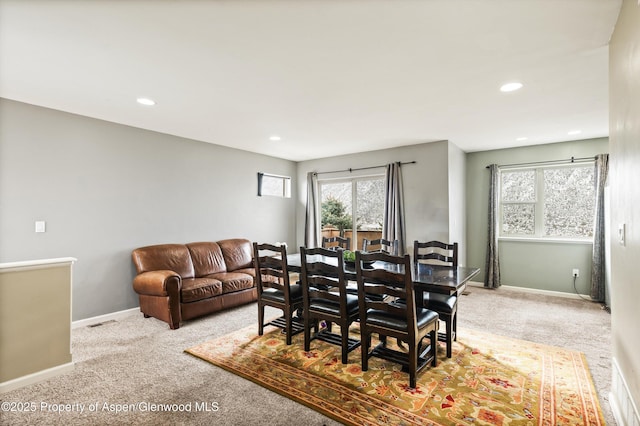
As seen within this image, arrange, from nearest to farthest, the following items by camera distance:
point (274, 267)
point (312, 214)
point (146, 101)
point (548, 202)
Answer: point (274, 267) < point (146, 101) < point (548, 202) < point (312, 214)

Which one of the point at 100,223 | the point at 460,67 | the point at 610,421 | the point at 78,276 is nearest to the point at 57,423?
the point at 78,276

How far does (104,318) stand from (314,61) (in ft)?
12.8

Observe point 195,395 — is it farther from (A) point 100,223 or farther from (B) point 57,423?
(A) point 100,223

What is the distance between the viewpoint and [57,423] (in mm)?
2004

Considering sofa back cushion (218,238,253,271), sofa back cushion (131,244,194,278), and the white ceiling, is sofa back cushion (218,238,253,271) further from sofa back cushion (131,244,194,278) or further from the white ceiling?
the white ceiling

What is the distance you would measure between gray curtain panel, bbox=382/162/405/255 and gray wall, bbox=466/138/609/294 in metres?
1.48

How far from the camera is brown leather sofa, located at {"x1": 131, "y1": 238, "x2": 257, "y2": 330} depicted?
12.2 ft

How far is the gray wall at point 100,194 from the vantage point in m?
3.37

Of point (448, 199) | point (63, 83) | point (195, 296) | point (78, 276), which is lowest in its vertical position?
point (195, 296)

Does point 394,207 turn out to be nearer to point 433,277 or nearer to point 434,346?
point 433,277

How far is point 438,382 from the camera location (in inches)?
96.3

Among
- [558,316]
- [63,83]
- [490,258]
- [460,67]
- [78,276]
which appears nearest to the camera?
[460,67]

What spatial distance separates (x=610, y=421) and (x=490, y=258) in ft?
12.7

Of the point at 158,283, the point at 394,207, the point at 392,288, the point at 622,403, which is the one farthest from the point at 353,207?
the point at 622,403
